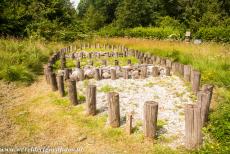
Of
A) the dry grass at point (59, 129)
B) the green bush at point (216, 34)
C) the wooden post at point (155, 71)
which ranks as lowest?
the dry grass at point (59, 129)

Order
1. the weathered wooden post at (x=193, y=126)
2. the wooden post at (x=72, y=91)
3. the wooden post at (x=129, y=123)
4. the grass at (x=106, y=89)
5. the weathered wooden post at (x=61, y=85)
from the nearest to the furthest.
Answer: the weathered wooden post at (x=193, y=126) → the wooden post at (x=129, y=123) → the wooden post at (x=72, y=91) → the weathered wooden post at (x=61, y=85) → the grass at (x=106, y=89)

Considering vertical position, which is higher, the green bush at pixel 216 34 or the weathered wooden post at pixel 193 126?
the green bush at pixel 216 34

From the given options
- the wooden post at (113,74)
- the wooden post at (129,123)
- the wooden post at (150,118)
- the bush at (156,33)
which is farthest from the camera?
the bush at (156,33)

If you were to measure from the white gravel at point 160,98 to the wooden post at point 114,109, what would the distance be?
0.49m

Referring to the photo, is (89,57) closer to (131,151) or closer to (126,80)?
(126,80)

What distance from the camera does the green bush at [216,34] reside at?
19416mm

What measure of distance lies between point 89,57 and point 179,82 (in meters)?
6.98

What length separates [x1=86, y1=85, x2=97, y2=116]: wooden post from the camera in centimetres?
588

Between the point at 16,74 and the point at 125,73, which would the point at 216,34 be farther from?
the point at 16,74

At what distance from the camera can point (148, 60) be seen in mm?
11914

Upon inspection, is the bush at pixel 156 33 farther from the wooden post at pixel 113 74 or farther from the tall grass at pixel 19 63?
the wooden post at pixel 113 74

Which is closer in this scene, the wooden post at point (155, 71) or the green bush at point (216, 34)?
the wooden post at point (155, 71)

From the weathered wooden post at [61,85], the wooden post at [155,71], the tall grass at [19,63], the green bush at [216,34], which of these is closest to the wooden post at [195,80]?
the wooden post at [155,71]

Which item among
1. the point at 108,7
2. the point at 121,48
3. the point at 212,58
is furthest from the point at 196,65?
the point at 108,7
